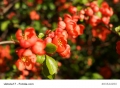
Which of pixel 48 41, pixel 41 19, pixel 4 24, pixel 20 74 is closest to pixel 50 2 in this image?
pixel 41 19

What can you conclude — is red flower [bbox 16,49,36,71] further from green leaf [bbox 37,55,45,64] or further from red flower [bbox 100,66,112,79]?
red flower [bbox 100,66,112,79]

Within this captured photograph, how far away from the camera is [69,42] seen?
3.46 meters

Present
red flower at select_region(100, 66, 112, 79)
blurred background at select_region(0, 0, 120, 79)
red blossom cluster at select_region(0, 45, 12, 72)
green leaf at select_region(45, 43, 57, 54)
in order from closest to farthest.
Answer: green leaf at select_region(45, 43, 57, 54)
red blossom cluster at select_region(0, 45, 12, 72)
blurred background at select_region(0, 0, 120, 79)
red flower at select_region(100, 66, 112, 79)

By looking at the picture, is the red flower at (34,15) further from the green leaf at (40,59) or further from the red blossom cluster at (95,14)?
the green leaf at (40,59)

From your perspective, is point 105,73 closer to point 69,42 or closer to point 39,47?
point 69,42

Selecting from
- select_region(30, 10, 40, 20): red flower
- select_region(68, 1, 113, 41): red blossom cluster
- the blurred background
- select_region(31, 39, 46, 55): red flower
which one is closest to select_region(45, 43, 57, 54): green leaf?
select_region(31, 39, 46, 55): red flower

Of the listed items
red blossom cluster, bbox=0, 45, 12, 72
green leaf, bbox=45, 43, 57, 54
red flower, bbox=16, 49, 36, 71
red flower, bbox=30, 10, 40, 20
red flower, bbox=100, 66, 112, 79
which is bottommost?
red flower, bbox=100, 66, 112, 79

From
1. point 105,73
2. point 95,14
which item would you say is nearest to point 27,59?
point 95,14

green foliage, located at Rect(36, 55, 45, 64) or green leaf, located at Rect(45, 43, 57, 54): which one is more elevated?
Result: green leaf, located at Rect(45, 43, 57, 54)

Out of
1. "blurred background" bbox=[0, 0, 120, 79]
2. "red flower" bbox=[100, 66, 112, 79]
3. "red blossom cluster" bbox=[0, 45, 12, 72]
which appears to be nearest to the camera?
"red blossom cluster" bbox=[0, 45, 12, 72]

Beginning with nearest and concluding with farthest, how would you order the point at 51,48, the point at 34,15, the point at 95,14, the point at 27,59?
the point at 51,48, the point at 27,59, the point at 95,14, the point at 34,15

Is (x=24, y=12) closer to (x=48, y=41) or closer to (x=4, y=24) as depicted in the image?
(x=4, y=24)

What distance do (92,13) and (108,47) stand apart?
1711 mm

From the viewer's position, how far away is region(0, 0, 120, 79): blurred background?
3.20m
